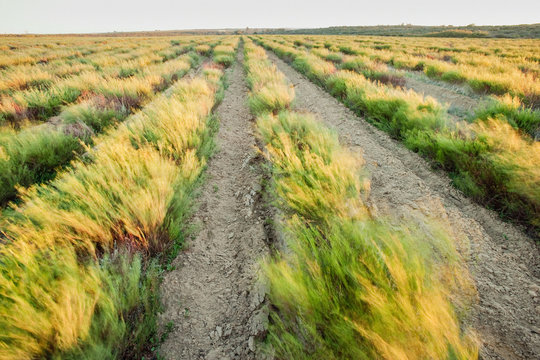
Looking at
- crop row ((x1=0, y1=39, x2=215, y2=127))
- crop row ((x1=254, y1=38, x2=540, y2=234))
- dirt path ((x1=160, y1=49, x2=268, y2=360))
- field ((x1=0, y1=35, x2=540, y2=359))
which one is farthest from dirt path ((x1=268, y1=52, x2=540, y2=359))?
crop row ((x1=0, y1=39, x2=215, y2=127))

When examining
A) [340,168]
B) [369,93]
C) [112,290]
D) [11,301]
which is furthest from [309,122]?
[11,301]

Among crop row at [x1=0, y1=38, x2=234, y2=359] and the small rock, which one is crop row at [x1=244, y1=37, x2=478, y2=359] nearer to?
the small rock

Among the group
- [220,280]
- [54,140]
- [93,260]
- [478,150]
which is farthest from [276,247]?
[54,140]

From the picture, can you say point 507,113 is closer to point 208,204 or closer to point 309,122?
point 309,122

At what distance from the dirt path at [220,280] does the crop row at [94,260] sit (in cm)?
17

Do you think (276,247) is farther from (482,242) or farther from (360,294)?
(482,242)

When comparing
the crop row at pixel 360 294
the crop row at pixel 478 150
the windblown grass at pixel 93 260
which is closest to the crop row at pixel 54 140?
the windblown grass at pixel 93 260

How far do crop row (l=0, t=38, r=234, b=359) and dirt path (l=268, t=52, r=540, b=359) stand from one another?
Result: 6.97 ft

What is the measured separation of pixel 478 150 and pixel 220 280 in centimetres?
352

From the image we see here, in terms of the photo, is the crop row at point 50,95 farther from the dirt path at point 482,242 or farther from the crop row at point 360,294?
the crop row at point 360,294

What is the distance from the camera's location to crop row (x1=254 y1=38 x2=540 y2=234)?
7.91ft

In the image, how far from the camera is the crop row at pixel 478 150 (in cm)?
241

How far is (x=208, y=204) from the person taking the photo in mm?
3014

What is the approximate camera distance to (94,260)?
1779 mm
